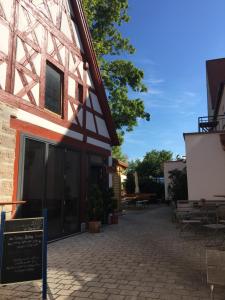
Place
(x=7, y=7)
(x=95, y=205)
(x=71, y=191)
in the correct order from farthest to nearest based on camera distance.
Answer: (x=95, y=205) → (x=71, y=191) → (x=7, y=7)

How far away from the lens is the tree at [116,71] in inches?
705

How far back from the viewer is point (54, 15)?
9.60m

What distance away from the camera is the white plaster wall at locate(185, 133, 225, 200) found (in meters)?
11.1

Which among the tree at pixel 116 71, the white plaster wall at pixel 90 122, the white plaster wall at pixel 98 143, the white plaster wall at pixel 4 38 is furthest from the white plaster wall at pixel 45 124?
the tree at pixel 116 71

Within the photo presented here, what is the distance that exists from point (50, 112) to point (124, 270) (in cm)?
527

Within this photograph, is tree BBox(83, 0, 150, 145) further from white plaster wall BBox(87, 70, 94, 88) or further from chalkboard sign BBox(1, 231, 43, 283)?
chalkboard sign BBox(1, 231, 43, 283)

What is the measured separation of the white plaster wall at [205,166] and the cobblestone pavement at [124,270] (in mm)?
3145

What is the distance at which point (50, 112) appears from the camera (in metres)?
8.88

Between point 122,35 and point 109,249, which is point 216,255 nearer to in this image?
point 109,249

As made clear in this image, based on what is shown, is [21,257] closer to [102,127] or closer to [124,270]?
[124,270]

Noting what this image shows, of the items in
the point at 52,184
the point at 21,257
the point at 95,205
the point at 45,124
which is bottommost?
the point at 21,257

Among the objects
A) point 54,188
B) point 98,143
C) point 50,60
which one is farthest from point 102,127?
point 54,188

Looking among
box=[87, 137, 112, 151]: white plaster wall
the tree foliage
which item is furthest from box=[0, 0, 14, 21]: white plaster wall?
the tree foliage

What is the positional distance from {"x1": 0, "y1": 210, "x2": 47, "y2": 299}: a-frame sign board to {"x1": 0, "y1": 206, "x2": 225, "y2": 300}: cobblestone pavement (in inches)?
15.6
